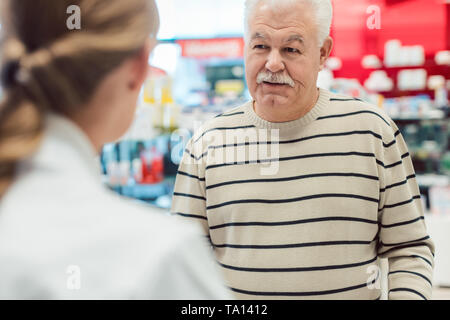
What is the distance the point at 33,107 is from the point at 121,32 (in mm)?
150

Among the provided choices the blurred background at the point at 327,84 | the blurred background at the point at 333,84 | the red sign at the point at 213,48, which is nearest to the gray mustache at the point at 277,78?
the blurred background at the point at 333,84

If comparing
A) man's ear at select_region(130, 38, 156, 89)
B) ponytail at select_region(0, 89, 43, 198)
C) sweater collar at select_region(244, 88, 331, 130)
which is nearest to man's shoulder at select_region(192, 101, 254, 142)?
sweater collar at select_region(244, 88, 331, 130)

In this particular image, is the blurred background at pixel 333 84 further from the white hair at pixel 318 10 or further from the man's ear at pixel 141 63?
the man's ear at pixel 141 63

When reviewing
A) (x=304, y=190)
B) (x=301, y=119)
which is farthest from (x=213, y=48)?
(x=304, y=190)

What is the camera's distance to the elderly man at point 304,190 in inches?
51.9

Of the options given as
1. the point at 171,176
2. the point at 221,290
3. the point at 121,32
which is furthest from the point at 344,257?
the point at 171,176

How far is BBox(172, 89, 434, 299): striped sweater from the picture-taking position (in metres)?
1.32

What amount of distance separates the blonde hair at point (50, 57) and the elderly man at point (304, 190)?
85cm

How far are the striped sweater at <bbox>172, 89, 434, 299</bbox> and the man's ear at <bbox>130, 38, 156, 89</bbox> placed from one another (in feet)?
2.55

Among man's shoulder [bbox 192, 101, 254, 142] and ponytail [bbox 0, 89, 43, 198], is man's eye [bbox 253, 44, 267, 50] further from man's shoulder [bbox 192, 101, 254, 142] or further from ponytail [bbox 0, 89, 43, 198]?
ponytail [bbox 0, 89, 43, 198]

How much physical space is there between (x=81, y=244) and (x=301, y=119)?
1.04m

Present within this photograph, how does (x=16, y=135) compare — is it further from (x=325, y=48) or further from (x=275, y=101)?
(x=325, y=48)
